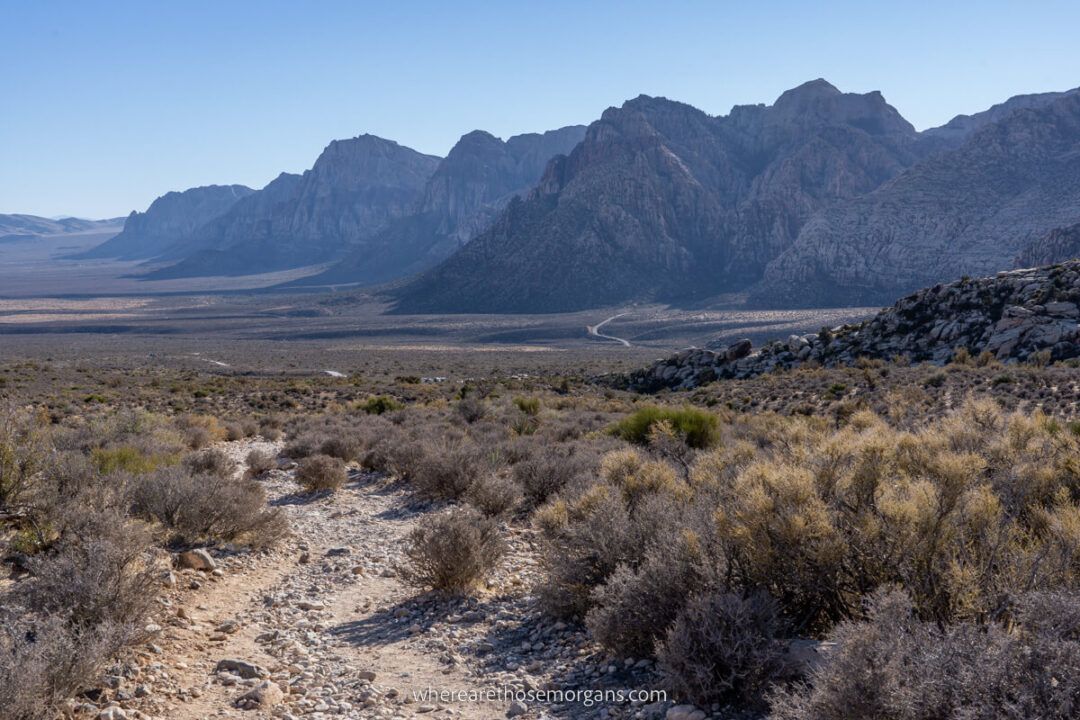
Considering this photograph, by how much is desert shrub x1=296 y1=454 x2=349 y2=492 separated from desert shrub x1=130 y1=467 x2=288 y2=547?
4.40 m

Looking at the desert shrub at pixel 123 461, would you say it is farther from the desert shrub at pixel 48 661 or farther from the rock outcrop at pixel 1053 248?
the rock outcrop at pixel 1053 248

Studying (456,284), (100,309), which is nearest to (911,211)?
(456,284)

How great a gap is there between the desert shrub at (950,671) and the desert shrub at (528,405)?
19.4 meters

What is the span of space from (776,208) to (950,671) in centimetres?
14430

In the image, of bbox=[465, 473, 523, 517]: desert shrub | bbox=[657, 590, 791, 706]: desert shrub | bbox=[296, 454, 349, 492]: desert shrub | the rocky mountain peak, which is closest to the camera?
bbox=[657, 590, 791, 706]: desert shrub

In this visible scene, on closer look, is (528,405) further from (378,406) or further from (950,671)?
(950,671)

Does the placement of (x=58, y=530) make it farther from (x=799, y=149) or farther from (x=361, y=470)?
(x=799, y=149)

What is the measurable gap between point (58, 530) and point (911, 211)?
118 meters

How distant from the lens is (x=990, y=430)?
393 inches

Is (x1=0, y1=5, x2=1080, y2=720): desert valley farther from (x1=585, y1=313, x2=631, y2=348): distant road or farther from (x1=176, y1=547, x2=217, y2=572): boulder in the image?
(x1=585, y1=313, x2=631, y2=348): distant road

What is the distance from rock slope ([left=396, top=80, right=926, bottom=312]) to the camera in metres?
128

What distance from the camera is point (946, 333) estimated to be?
29.5 metres

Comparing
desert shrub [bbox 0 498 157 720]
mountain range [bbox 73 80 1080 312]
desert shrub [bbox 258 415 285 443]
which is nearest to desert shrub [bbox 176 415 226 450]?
desert shrub [bbox 258 415 285 443]

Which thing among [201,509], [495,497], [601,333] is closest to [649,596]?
[495,497]
